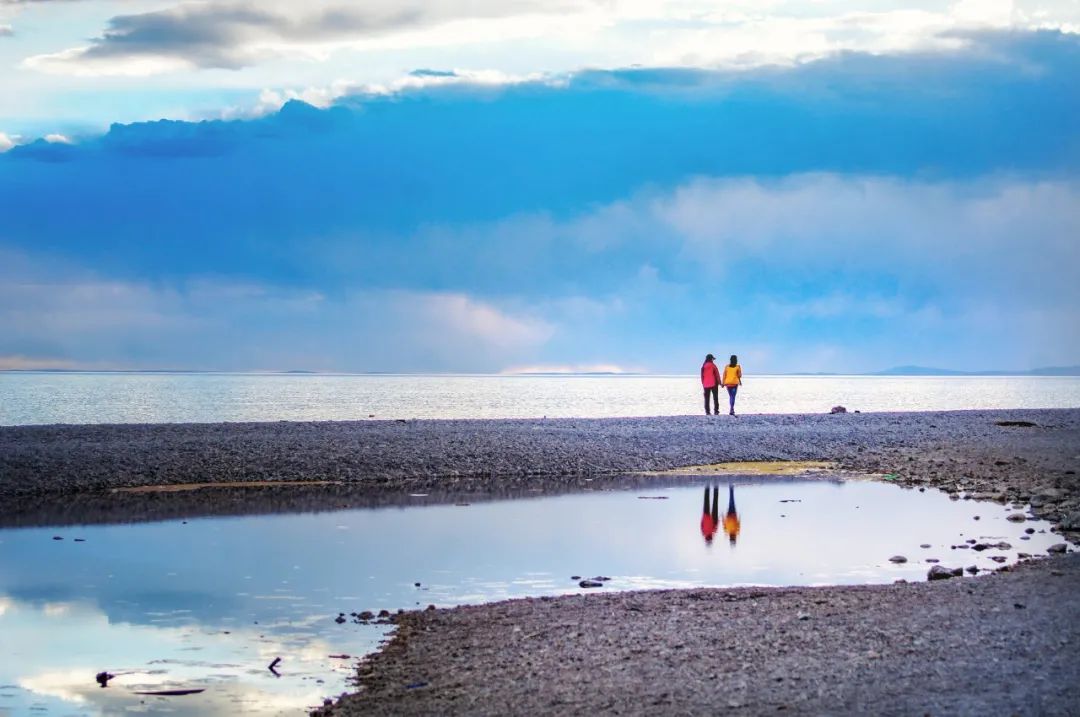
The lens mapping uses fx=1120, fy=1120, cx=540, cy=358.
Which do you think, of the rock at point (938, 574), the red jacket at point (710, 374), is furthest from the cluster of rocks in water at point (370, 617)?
the red jacket at point (710, 374)

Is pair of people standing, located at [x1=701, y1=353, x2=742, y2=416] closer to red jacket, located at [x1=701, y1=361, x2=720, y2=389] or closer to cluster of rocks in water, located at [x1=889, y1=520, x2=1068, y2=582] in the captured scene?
red jacket, located at [x1=701, y1=361, x2=720, y2=389]

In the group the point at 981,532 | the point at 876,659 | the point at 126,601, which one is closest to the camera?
the point at 876,659

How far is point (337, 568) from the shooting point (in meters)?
17.9

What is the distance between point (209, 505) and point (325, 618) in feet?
41.5

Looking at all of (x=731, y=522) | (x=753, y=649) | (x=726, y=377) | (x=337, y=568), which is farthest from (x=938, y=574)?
(x=726, y=377)

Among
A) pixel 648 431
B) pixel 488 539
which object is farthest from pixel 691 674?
pixel 648 431

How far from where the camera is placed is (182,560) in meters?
18.6

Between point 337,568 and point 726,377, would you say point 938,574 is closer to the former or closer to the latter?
point 337,568

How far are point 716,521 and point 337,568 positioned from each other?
870 cm

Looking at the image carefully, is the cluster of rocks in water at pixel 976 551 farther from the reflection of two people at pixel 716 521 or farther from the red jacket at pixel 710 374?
the red jacket at pixel 710 374

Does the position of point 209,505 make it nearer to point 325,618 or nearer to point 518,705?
point 325,618

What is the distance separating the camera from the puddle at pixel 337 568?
11.7 meters

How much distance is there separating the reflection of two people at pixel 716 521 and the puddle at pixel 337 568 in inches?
3.9

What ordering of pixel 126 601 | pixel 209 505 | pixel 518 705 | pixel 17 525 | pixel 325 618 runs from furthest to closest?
pixel 209 505 → pixel 17 525 → pixel 126 601 → pixel 325 618 → pixel 518 705
